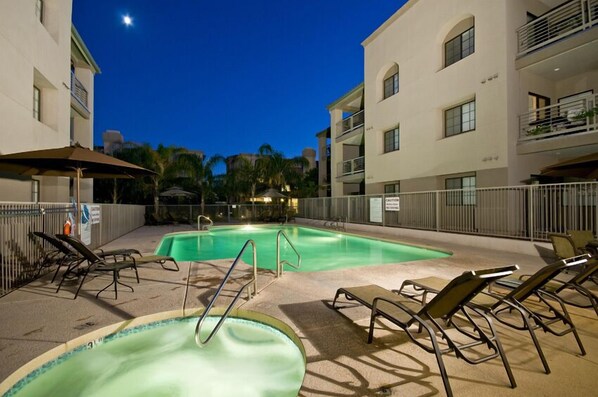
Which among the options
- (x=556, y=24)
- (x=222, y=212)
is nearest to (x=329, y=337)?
(x=556, y=24)

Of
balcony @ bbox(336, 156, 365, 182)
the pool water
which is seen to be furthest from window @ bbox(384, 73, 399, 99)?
the pool water

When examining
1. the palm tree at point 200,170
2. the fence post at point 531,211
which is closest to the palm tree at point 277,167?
the palm tree at point 200,170

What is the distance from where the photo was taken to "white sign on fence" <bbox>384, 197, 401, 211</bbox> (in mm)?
14156

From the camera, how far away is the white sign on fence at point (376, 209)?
49.7ft

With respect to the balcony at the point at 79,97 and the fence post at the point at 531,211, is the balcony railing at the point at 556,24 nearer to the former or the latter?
the fence post at the point at 531,211

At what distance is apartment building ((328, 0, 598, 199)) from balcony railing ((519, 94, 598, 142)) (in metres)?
0.04

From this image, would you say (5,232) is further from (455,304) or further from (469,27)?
(469,27)

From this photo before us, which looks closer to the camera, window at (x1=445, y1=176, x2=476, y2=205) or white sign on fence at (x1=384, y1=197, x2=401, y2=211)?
window at (x1=445, y1=176, x2=476, y2=205)

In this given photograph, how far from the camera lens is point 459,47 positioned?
13.3m

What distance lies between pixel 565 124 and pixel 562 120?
374 millimetres

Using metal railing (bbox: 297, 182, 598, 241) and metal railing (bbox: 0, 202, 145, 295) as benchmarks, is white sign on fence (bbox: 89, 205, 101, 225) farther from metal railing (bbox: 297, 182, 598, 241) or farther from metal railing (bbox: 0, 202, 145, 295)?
metal railing (bbox: 297, 182, 598, 241)

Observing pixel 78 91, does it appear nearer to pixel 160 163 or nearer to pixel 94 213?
pixel 160 163

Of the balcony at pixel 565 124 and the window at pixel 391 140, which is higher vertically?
the window at pixel 391 140

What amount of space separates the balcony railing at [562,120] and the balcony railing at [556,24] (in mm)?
2319
